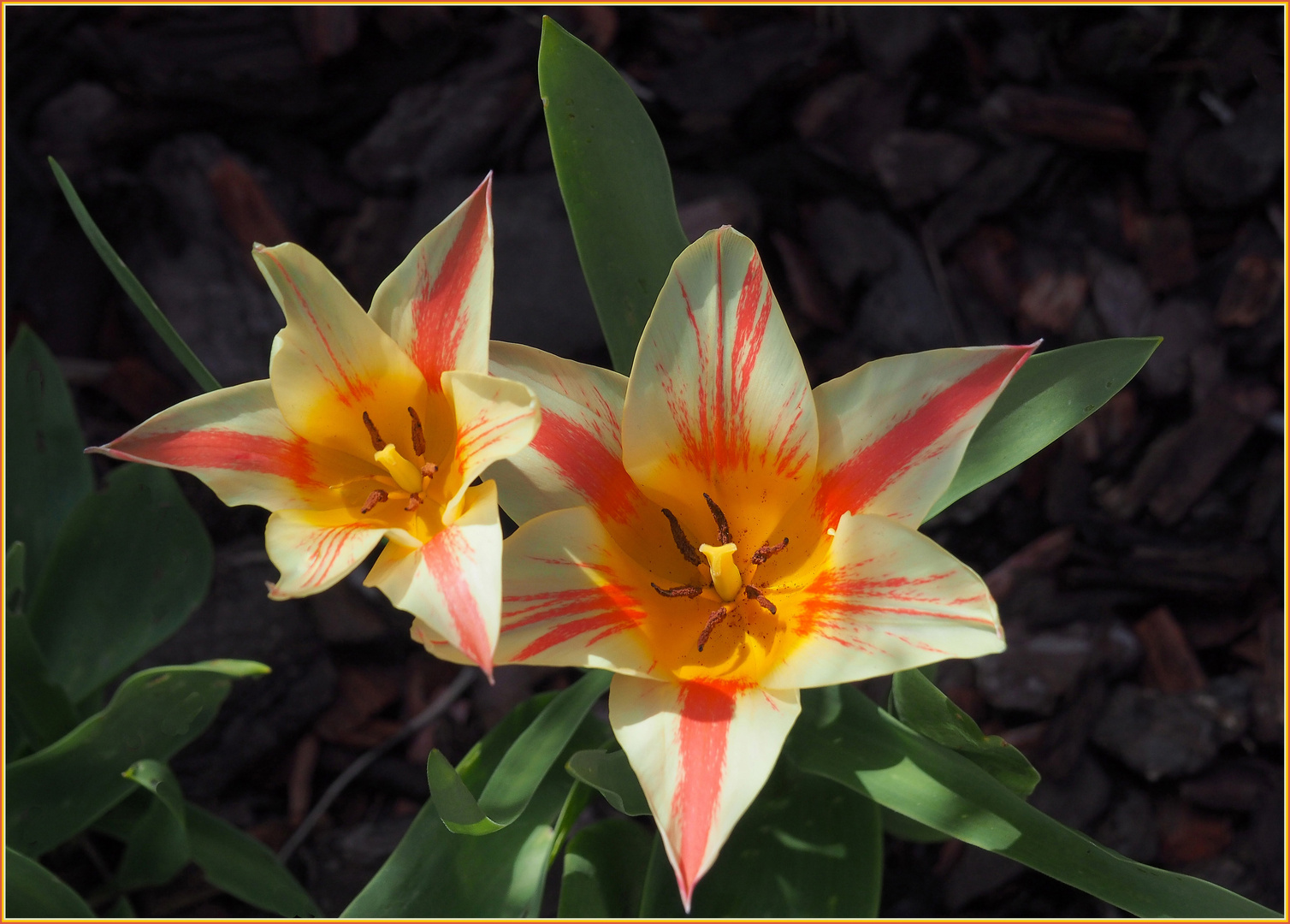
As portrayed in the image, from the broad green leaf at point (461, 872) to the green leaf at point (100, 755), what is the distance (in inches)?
11.4

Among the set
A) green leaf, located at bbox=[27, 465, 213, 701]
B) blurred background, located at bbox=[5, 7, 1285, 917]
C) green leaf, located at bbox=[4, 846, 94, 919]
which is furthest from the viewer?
blurred background, located at bbox=[5, 7, 1285, 917]

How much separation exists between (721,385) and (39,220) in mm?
1650

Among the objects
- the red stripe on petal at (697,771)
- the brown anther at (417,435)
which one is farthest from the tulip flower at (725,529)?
the brown anther at (417,435)

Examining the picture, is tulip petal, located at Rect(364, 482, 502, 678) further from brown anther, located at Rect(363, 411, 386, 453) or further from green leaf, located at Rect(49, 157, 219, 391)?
green leaf, located at Rect(49, 157, 219, 391)

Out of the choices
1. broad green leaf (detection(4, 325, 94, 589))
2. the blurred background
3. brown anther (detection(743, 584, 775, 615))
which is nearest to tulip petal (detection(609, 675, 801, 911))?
brown anther (detection(743, 584, 775, 615))

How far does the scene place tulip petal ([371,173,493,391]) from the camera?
793 millimetres

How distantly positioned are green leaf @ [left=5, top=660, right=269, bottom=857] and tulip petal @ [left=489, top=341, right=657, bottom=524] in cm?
46

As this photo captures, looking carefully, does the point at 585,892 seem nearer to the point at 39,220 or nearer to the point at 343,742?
the point at 343,742

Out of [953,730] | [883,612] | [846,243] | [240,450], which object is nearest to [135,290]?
[240,450]

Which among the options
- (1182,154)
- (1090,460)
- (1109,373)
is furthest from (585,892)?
(1182,154)

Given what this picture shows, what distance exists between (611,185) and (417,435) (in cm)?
39

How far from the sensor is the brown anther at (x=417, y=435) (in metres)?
0.89

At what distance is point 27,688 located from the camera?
1.27 meters

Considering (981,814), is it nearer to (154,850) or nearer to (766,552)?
(766,552)
